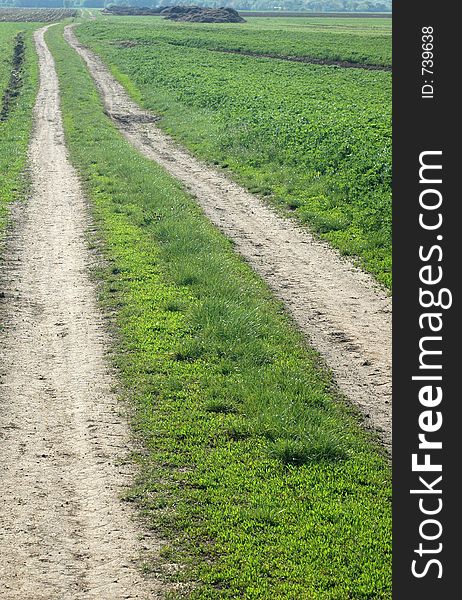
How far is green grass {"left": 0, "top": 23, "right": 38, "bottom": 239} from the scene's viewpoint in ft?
69.4

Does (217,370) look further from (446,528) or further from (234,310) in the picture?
(446,528)

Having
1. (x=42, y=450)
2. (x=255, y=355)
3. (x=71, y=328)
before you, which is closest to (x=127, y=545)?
(x=42, y=450)

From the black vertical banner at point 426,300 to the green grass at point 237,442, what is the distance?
2.38ft

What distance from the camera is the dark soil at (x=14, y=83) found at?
3675 cm

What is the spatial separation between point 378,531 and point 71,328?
6.12 meters

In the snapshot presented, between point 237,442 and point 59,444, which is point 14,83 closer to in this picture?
point 59,444

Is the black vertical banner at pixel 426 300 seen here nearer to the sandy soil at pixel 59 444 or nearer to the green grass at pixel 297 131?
the sandy soil at pixel 59 444

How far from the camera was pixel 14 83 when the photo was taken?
151 ft

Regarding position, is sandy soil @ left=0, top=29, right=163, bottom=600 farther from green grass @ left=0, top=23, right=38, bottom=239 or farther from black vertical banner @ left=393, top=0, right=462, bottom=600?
green grass @ left=0, top=23, right=38, bottom=239

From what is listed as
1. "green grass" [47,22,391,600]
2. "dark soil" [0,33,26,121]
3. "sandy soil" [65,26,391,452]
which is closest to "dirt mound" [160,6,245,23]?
"dark soil" [0,33,26,121]

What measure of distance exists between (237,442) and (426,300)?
8.67 feet

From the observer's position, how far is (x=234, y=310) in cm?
1223

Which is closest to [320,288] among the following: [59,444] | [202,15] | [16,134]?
[59,444]

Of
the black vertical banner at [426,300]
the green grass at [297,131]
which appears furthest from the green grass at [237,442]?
the green grass at [297,131]
